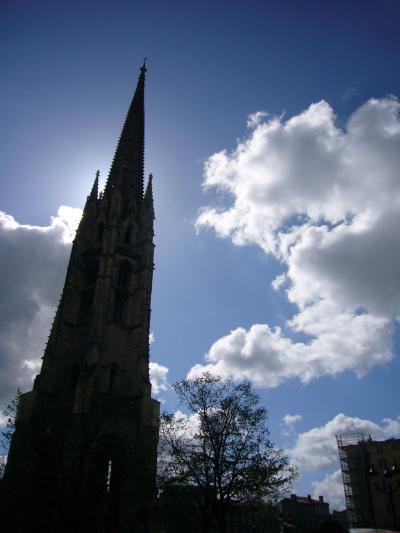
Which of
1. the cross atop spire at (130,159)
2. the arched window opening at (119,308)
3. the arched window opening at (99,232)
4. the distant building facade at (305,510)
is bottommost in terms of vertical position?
the distant building facade at (305,510)

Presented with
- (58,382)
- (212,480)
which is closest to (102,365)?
(58,382)

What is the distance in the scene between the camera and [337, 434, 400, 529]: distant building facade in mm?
49400

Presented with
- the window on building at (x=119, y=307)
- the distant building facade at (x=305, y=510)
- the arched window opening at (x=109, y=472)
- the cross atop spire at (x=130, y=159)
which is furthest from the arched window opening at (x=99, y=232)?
the distant building facade at (x=305, y=510)

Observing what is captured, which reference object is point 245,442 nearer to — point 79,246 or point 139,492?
point 139,492

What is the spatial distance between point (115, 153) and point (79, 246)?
16422mm

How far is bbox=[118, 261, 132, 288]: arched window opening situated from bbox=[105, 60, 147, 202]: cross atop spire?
31.4 ft

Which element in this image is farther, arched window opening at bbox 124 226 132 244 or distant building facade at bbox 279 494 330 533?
distant building facade at bbox 279 494 330 533

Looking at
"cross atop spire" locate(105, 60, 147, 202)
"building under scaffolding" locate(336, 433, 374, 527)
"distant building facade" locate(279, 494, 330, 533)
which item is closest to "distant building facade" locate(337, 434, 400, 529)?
"building under scaffolding" locate(336, 433, 374, 527)

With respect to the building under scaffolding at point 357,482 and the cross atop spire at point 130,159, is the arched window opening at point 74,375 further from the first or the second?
the building under scaffolding at point 357,482

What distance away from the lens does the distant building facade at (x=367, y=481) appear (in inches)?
1945

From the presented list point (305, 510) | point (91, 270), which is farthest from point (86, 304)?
point (305, 510)

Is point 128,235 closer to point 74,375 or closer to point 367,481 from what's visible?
Answer: point 74,375

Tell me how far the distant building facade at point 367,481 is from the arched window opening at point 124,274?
35.0 metres

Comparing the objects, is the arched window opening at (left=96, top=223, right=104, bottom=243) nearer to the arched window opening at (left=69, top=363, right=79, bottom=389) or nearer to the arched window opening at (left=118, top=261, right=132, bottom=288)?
the arched window opening at (left=118, top=261, right=132, bottom=288)
